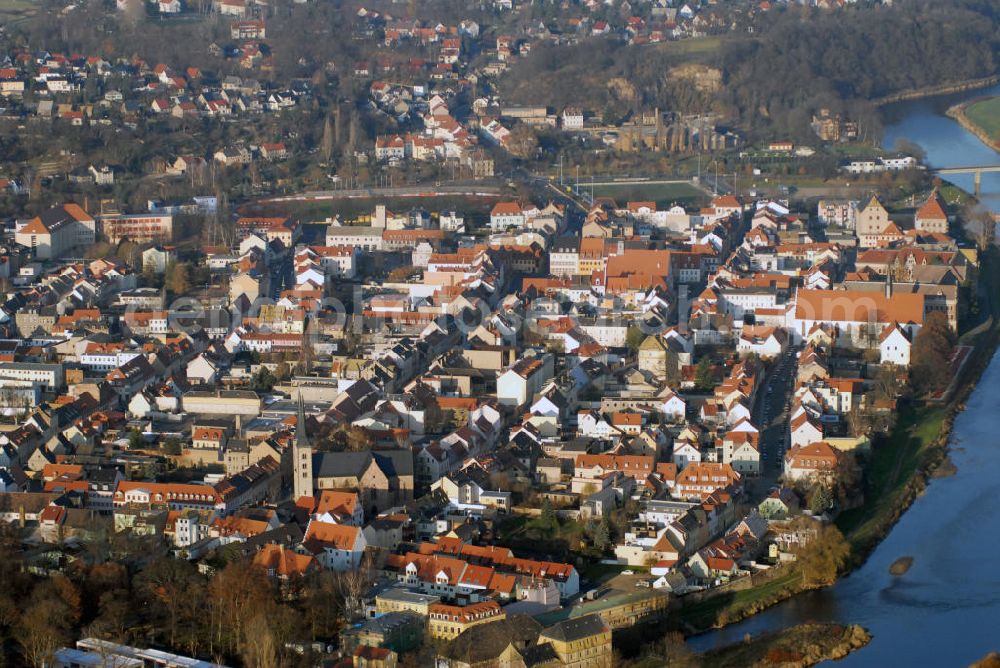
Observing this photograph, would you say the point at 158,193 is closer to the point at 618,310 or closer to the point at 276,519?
the point at 618,310

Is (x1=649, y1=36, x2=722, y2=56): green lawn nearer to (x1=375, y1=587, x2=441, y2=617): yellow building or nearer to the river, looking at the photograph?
the river

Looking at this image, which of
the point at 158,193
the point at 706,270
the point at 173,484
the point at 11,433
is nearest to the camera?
the point at 173,484

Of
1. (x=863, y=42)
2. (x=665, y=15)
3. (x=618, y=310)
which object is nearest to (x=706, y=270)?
(x=618, y=310)

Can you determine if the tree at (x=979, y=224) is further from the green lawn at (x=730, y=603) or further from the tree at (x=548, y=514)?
the green lawn at (x=730, y=603)

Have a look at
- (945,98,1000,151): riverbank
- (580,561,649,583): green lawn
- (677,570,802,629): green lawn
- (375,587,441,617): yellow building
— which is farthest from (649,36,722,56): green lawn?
(375,587,441,617): yellow building

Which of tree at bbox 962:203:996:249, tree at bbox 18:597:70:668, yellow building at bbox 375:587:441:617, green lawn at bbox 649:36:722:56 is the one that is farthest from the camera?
green lawn at bbox 649:36:722:56
